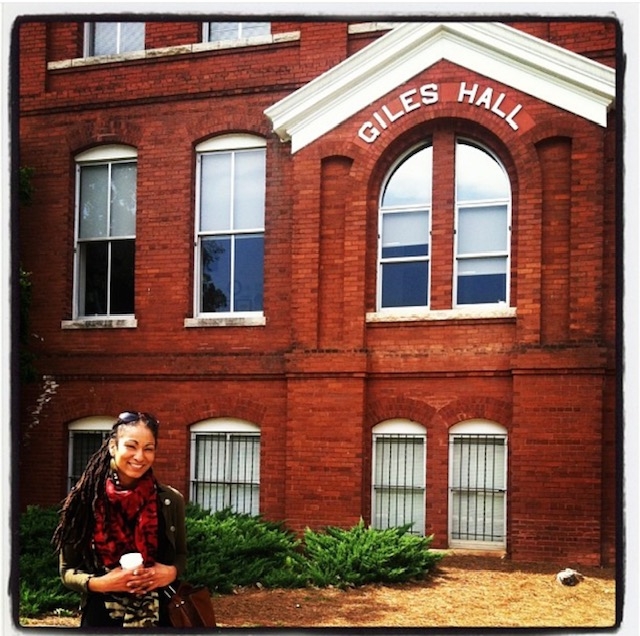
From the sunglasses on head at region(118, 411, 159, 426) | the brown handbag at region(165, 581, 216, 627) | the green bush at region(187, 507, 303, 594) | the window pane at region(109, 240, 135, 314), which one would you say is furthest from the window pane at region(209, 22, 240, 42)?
the brown handbag at region(165, 581, 216, 627)

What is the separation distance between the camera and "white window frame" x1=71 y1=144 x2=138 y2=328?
15.4 ft

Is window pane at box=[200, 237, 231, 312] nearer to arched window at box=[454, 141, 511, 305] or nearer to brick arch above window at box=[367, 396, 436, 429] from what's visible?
brick arch above window at box=[367, 396, 436, 429]

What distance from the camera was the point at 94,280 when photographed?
15.7 ft

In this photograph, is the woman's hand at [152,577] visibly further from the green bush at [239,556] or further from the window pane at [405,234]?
the window pane at [405,234]

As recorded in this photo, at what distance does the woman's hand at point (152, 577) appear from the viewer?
13.1 ft

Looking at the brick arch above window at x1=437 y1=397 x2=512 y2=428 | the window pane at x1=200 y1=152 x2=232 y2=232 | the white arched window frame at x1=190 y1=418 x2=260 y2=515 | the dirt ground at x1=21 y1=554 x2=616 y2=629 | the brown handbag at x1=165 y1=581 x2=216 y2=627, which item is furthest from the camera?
the window pane at x1=200 y1=152 x2=232 y2=232

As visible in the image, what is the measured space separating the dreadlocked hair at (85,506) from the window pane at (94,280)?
3.30 ft

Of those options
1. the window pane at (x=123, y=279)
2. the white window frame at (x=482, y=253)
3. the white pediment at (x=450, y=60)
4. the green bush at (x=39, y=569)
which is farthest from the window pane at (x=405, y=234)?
the green bush at (x=39, y=569)

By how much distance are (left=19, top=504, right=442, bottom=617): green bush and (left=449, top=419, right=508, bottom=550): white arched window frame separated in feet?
0.77

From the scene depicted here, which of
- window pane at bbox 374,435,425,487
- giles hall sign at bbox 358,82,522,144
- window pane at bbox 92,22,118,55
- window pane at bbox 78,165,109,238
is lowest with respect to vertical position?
window pane at bbox 374,435,425,487

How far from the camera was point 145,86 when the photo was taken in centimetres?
473

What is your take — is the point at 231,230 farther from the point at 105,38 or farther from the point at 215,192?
the point at 105,38

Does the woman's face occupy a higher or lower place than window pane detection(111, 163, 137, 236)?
lower

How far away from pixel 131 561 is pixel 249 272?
1801 millimetres
